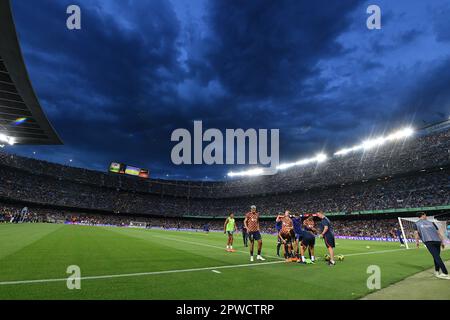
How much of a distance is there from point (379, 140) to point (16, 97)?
5666 cm

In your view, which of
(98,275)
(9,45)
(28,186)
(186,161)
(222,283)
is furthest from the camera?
(28,186)

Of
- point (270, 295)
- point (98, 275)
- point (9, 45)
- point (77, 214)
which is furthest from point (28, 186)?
point (270, 295)

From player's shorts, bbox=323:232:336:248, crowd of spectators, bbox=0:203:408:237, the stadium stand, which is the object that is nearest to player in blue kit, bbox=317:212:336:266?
player's shorts, bbox=323:232:336:248

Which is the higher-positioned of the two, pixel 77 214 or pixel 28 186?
pixel 28 186

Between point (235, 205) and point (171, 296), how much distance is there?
79.0 metres

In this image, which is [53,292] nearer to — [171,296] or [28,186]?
[171,296]

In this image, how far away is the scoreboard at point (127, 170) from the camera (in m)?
83.1

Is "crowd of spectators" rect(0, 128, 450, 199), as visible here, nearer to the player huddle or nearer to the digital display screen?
the digital display screen

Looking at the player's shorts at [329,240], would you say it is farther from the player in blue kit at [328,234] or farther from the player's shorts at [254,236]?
the player's shorts at [254,236]

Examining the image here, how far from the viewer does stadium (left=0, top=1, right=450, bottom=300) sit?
616 centimetres

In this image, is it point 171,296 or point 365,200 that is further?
point 365,200

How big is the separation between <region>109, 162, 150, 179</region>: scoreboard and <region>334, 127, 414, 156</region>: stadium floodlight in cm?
6199

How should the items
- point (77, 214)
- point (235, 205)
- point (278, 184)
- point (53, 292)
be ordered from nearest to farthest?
point (53, 292), point (77, 214), point (278, 184), point (235, 205)
